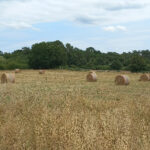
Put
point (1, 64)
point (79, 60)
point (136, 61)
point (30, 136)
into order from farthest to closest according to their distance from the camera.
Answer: point (79, 60), point (1, 64), point (136, 61), point (30, 136)

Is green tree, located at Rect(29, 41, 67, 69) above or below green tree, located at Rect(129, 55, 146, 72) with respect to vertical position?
above

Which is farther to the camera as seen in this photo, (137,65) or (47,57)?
(47,57)

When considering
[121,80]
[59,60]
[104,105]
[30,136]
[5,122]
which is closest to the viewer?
[30,136]

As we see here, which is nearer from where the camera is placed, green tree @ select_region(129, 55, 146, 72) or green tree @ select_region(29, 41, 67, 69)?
green tree @ select_region(129, 55, 146, 72)

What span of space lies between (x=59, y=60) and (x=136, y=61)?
21809 millimetres

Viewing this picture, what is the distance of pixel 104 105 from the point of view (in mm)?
7418

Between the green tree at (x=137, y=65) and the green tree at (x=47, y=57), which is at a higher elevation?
the green tree at (x=47, y=57)

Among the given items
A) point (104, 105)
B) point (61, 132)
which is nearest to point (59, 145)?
point (61, 132)

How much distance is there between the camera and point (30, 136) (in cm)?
509

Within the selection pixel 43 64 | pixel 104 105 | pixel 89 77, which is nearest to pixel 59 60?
pixel 43 64

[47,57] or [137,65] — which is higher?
[47,57]

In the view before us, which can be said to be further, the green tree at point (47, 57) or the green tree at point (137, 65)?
the green tree at point (47, 57)

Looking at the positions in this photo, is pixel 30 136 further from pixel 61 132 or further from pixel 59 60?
pixel 59 60

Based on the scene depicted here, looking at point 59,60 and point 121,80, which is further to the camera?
point 59,60
